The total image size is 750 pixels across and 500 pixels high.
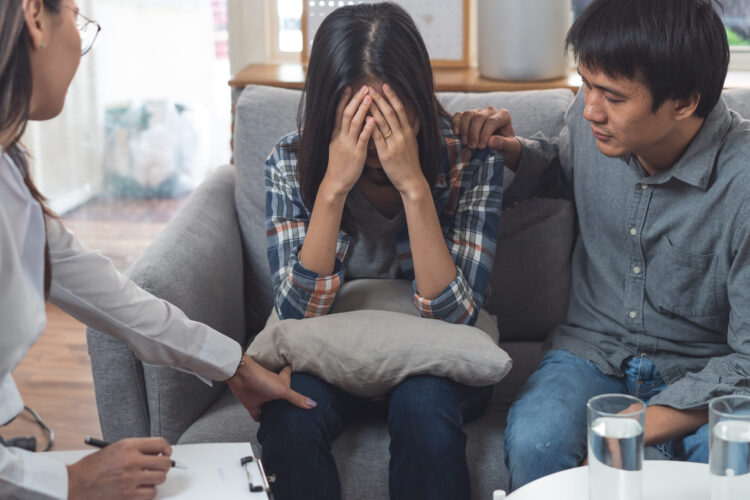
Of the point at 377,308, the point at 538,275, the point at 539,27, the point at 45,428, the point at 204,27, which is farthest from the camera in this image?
the point at 204,27

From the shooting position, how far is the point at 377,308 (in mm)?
1533

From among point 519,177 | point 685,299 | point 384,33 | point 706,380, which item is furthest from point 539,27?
point 706,380

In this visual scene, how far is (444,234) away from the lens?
1577 mm

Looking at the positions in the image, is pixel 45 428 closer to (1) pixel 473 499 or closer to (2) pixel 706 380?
(1) pixel 473 499

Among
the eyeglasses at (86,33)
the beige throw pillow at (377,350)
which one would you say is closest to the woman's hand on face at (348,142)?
the beige throw pillow at (377,350)

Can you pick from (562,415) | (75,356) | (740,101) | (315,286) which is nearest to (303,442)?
(315,286)

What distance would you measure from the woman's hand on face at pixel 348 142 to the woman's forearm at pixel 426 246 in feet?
0.32

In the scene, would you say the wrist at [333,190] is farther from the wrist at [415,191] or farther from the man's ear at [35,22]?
the man's ear at [35,22]

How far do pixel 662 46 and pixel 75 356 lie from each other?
193 cm

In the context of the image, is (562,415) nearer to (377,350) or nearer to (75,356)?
A: (377,350)

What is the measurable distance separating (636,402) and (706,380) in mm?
433

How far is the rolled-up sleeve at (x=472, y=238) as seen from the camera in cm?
147

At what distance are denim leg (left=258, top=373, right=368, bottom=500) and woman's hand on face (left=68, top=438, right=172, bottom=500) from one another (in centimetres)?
25

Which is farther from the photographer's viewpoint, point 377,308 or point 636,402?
point 377,308
